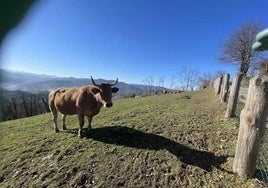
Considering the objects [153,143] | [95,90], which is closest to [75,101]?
[95,90]

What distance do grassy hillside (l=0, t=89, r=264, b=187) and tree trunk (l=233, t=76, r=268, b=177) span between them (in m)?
0.28

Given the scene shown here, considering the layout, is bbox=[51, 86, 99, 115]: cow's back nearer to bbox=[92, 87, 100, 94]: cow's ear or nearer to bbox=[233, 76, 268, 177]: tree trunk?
bbox=[92, 87, 100, 94]: cow's ear

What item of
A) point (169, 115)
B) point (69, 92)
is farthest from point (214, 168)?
point (69, 92)

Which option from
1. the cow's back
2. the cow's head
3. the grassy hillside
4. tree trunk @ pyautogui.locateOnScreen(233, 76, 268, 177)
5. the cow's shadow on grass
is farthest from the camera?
the cow's back

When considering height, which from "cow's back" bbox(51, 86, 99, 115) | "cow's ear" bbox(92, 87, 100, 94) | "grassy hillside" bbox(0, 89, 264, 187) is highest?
"cow's ear" bbox(92, 87, 100, 94)

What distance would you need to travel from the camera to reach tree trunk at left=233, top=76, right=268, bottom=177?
418 centimetres

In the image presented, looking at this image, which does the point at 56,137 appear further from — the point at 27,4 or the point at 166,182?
the point at 27,4

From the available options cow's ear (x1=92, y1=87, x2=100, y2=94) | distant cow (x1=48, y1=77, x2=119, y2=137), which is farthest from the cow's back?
cow's ear (x1=92, y1=87, x2=100, y2=94)

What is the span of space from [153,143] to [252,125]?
238 centimetres

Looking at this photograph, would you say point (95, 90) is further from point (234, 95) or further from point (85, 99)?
point (234, 95)

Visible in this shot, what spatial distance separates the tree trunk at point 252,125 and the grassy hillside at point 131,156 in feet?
0.90

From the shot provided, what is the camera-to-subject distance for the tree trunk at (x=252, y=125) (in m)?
4.18

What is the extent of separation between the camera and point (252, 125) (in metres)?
4.27

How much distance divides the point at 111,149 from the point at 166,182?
160cm
